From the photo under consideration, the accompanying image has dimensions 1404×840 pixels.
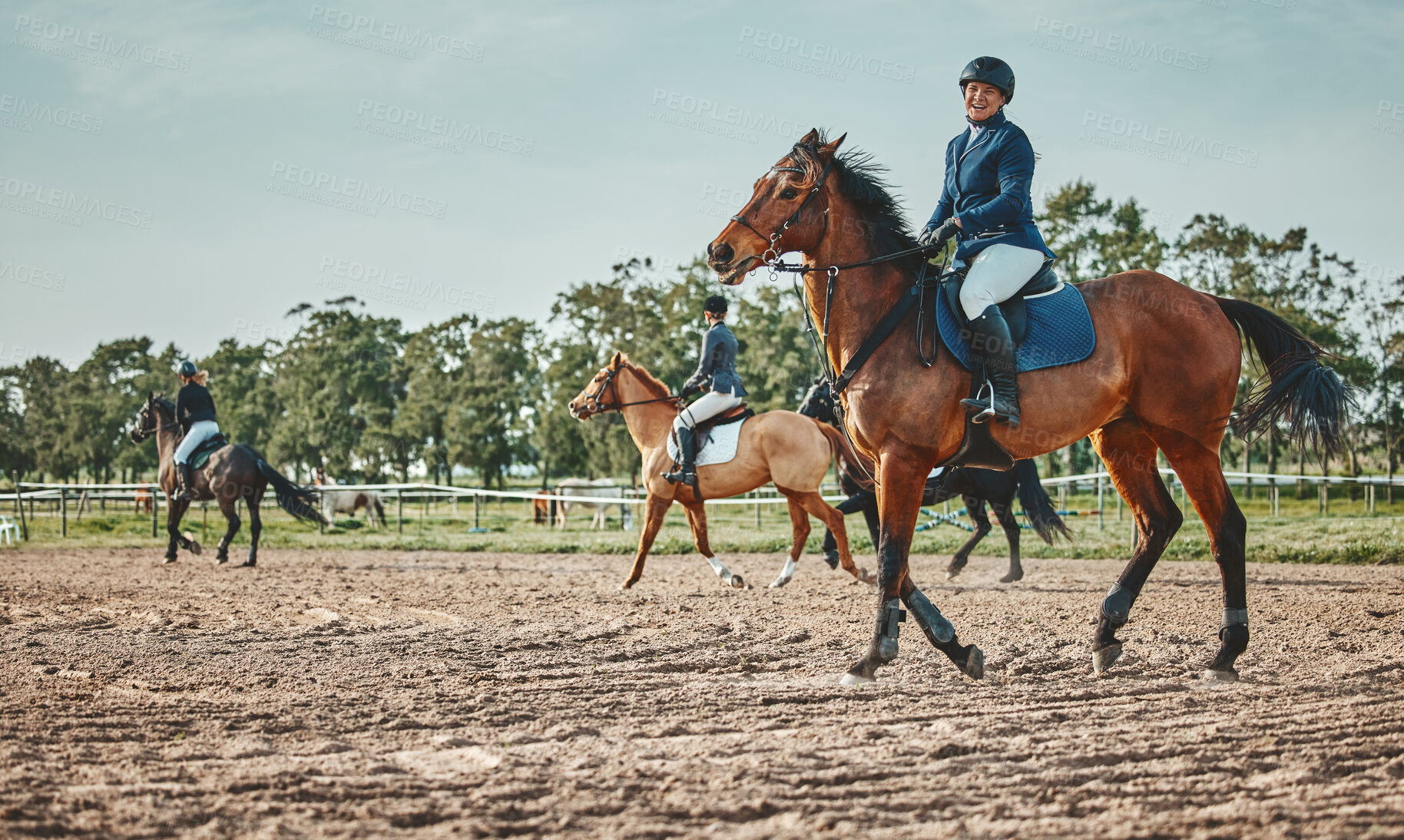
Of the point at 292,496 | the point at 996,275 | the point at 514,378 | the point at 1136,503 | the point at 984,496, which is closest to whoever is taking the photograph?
the point at 996,275

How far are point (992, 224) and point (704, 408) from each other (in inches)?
223

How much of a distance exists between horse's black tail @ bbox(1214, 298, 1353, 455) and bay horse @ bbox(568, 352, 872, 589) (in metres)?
5.14

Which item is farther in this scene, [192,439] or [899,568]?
[192,439]

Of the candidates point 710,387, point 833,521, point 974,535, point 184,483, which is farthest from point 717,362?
point 184,483

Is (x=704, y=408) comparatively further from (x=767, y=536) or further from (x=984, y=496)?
(x=767, y=536)

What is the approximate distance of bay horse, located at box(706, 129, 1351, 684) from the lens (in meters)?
5.76

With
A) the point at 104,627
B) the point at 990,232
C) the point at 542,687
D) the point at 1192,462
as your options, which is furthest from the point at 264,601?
the point at 1192,462

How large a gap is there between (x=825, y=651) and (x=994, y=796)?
3.31 meters

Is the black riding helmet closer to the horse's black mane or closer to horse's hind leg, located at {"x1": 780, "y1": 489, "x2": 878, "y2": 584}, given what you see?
the horse's black mane

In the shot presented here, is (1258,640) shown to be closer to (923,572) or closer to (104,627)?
(923,572)

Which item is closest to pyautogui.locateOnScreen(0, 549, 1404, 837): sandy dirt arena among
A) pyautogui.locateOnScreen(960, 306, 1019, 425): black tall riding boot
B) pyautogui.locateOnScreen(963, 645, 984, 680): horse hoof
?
pyautogui.locateOnScreen(963, 645, 984, 680): horse hoof

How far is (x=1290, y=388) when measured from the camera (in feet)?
20.6

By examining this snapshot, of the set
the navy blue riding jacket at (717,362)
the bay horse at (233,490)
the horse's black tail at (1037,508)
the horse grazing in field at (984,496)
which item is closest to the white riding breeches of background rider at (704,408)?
the navy blue riding jacket at (717,362)

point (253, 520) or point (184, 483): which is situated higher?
point (184, 483)
